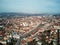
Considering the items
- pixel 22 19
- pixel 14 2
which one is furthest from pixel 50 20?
pixel 14 2

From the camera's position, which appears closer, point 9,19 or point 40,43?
point 40,43

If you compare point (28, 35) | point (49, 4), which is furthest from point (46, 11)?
point (28, 35)

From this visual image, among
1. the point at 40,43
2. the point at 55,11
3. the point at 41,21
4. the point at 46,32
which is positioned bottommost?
the point at 40,43

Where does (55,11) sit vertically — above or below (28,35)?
above

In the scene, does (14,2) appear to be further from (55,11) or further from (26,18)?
(55,11)

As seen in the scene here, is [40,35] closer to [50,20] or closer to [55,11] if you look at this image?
[50,20]

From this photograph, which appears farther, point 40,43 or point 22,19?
point 22,19
